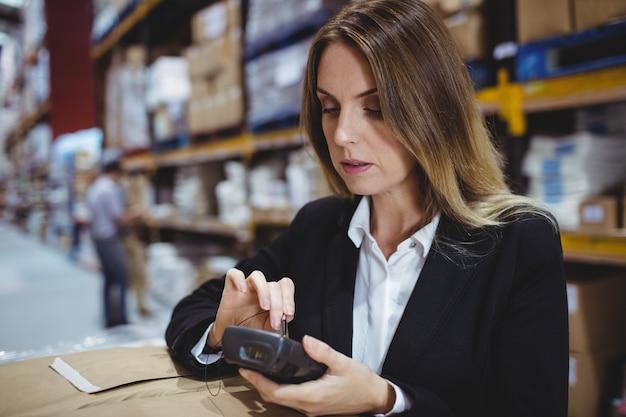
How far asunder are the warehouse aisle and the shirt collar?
699mm

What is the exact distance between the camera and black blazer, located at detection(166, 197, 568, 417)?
927 mm

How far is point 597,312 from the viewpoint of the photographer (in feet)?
5.53

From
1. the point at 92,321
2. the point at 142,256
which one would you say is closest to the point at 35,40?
the point at 142,256

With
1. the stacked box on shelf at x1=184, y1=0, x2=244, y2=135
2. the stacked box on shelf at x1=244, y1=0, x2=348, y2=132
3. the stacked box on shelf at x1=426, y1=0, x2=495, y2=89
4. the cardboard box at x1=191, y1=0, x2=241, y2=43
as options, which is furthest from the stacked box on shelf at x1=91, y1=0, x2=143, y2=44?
the stacked box on shelf at x1=426, y1=0, x2=495, y2=89

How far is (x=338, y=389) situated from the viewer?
791 millimetres

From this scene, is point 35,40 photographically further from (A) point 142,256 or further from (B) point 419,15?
(B) point 419,15

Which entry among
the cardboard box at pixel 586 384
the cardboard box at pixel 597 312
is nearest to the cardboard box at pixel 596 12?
the cardboard box at pixel 597 312

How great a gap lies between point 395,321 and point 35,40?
33.4 ft

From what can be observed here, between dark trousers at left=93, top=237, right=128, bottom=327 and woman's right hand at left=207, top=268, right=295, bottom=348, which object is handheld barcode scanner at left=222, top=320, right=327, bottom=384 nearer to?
woman's right hand at left=207, top=268, right=295, bottom=348

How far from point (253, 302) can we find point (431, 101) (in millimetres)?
541

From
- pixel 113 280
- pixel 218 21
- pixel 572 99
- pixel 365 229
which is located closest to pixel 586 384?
pixel 572 99

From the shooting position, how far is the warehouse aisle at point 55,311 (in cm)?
146

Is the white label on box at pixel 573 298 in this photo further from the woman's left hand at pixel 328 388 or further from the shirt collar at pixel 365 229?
the woman's left hand at pixel 328 388

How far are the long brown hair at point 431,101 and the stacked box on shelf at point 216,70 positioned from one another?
7.30 ft
